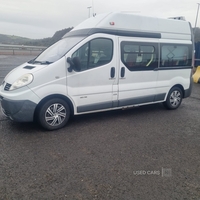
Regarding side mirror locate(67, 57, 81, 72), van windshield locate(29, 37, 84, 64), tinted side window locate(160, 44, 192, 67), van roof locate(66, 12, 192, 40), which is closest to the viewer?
side mirror locate(67, 57, 81, 72)

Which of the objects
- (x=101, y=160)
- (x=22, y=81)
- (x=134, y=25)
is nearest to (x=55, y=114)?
(x=22, y=81)

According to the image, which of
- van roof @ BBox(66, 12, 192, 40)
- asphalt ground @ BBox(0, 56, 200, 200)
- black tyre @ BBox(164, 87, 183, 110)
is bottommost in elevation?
asphalt ground @ BBox(0, 56, 200, 200)

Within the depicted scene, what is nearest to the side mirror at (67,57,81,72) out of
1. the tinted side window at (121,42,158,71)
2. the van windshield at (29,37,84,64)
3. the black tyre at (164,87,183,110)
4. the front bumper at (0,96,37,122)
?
the van windshield at (29,37,84,64)

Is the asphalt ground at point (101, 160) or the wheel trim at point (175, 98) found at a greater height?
the wheel trim at point (175, 98)

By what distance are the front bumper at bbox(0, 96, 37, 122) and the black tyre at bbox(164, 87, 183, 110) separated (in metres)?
4.04

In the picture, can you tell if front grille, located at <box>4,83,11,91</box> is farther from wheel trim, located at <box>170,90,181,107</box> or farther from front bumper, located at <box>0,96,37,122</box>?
wheel trim, located at <box>170,90,181,107</box>

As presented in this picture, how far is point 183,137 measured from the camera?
4.39 m

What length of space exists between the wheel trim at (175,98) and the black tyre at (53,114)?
344 cm

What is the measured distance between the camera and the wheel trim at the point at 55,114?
4309 mm

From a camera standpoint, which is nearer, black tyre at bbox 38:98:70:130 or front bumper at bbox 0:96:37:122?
front bumper at bbox 0:96:37:122

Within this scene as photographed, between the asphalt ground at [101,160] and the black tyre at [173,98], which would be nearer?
the asphalt ground at [101,160]

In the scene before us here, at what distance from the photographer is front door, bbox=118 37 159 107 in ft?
16.8

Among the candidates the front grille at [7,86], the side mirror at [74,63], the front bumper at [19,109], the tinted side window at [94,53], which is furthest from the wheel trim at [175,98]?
the front grille at [7,86]

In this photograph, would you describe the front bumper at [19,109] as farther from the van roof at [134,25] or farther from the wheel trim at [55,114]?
the van roof at [134,25]
